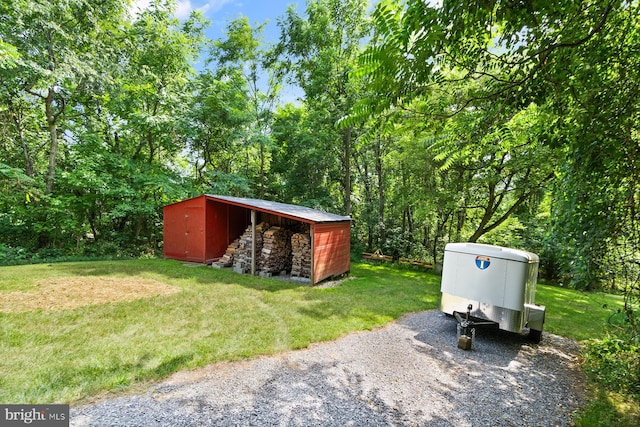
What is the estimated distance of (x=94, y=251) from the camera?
11.9 m

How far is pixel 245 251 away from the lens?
32.9ft

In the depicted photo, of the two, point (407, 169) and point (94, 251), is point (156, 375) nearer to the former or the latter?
point (94, 251)

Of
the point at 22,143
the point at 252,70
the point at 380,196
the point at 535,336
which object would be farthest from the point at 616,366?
the point at 252,70

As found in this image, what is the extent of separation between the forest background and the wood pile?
5.07 meters

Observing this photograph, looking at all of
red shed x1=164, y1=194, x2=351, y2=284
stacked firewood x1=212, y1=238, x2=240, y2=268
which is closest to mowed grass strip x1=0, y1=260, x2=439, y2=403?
stacked firewood x1=212, y1=238, x2=240, y2=268

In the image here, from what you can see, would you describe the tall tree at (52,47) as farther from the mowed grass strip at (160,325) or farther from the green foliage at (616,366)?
the green foliage at (616,366)

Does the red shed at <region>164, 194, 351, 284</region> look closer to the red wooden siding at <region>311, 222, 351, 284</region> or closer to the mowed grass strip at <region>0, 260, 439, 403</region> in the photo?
the red wooden siding at <region>311, 222, 351, 284</region>

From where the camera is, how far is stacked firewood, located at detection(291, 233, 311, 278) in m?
9.29

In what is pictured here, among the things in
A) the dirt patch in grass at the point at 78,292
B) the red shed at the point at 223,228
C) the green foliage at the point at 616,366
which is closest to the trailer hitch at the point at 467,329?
the green foliage at the point at 616,366

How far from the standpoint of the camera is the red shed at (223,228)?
30.8 ft

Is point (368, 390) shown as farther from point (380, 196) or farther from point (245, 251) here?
point (380, 196)

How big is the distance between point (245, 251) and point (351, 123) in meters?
8.81

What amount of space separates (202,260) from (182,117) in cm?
798

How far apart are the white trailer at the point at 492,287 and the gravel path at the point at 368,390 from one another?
1.90ft
